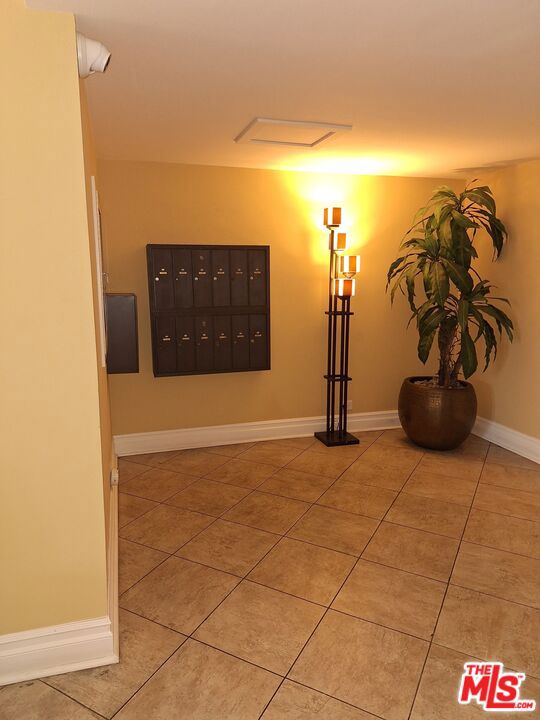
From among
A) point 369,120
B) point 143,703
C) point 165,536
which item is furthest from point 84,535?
point 369,120

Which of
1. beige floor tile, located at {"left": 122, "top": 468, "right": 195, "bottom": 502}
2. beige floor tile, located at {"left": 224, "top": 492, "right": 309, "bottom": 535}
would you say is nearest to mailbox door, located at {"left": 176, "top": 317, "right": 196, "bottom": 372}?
beige floor tile, located at {"left": 122, "top": 468, "right": 195, "bottom": 502}

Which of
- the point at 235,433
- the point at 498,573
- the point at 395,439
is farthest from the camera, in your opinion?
the point at 395,439

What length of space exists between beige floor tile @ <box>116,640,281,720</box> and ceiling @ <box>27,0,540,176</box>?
228cm

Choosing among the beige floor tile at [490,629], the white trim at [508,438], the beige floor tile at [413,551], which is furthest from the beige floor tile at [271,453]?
the beige floor tile at [490,629]

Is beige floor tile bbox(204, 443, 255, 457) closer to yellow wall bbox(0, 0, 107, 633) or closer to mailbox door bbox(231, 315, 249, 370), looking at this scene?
mailbox door bbox(231, 315, 249, 370)

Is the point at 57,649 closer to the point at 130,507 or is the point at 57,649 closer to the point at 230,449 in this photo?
the point at 130,507

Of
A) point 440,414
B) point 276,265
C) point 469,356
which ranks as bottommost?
point 440,414

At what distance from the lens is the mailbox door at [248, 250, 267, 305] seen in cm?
400

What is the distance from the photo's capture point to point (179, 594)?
7.72 ft

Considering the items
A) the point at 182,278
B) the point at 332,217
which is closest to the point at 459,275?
the point at 332,217

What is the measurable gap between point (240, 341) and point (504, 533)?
2.27 meters

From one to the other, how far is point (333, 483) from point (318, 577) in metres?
1.12

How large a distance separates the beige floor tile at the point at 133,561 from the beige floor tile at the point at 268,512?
54 cm

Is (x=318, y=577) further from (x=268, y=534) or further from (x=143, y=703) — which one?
(x=143, y=703)
